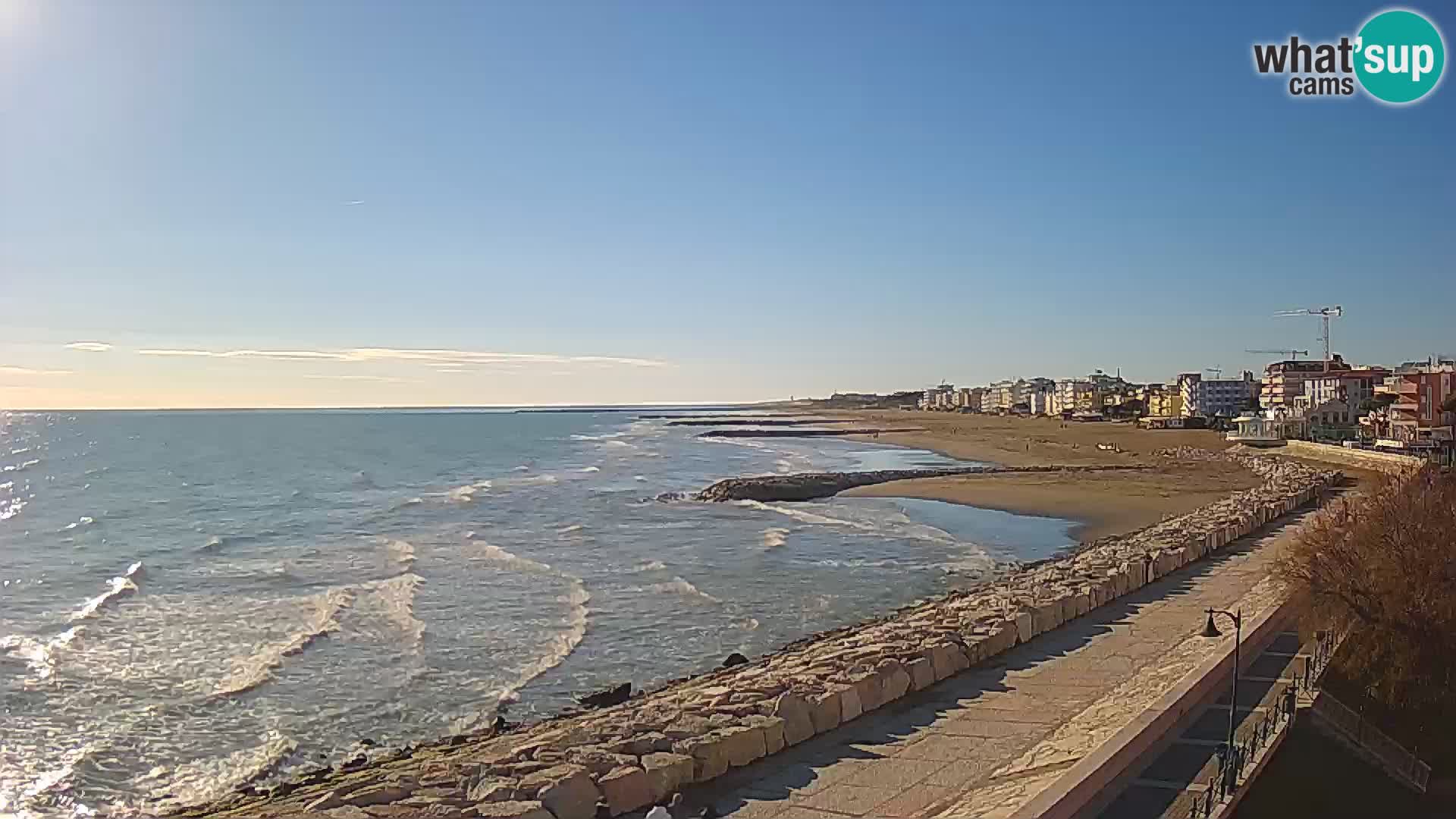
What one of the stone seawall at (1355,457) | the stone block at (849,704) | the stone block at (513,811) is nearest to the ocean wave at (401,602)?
the stone block at (849,704)

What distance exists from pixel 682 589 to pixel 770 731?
13.6m

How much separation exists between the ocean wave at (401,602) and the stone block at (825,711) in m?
10.3

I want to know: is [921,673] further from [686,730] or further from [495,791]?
[495,791]

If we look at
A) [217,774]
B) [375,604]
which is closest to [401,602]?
[375,604]

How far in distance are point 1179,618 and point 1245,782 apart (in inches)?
280

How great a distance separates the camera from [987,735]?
39.1 feet

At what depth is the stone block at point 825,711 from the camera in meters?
12.0

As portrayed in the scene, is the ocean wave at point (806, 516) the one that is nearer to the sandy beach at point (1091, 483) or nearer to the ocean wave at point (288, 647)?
the sandy beach at point (1091, 483)

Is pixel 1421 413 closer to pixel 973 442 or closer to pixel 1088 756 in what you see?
pixel 973 442

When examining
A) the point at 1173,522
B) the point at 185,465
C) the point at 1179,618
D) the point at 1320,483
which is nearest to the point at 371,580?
the point at 1179,618

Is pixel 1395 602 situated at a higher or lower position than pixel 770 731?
higher

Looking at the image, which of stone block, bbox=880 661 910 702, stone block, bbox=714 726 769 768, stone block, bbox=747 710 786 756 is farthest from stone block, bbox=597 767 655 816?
stone block, bbox=880 661 910 702

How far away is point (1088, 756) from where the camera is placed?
10.3 metres

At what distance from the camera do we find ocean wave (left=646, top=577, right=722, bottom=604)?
23.9 meters
